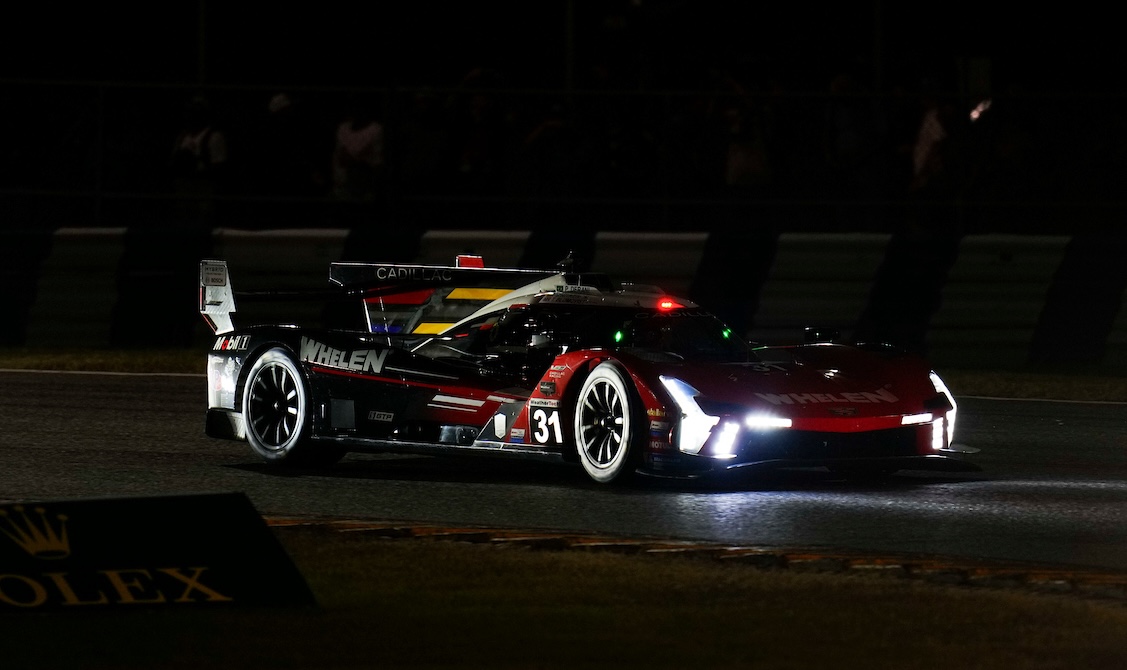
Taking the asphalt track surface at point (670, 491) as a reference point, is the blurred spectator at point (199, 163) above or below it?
above

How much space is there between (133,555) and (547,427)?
11.9 ft

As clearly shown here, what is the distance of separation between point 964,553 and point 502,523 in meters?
2.03

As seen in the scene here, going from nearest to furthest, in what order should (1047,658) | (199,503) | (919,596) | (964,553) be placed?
(1047,658) < (199,503) < (919,596) < (964,553)

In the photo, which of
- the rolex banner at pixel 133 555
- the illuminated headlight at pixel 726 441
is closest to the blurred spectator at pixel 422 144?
the illuminated headlight at pixel 726 441

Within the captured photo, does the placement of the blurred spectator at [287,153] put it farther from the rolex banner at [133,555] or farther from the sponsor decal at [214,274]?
the rolex banner at [133,555]

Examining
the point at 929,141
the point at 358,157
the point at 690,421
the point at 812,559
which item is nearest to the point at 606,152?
the point at 358,157

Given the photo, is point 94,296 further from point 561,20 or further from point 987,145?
point 561,20

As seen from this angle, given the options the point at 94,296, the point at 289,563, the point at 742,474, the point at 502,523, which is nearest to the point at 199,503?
the point at 289,563

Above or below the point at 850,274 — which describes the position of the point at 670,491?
below

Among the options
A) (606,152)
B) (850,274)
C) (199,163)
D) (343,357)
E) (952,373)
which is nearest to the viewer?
(343,357)

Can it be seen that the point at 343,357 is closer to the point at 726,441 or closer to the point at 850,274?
the point at 726,441

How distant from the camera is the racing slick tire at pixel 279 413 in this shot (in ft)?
34.3

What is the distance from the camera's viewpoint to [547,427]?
379 inches

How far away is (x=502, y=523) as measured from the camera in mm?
8484
